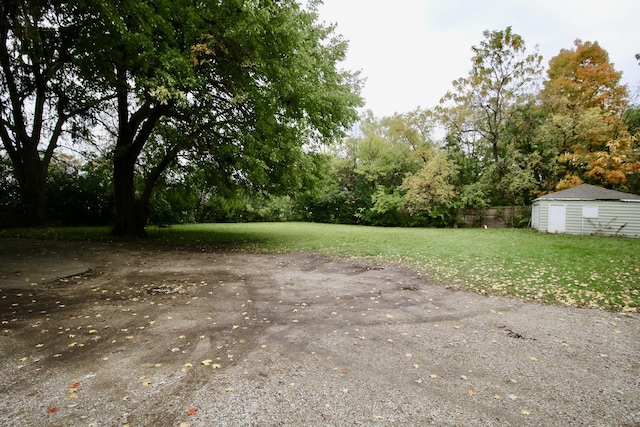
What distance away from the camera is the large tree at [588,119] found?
18.8 metres

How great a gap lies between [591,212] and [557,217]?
1.47 metres

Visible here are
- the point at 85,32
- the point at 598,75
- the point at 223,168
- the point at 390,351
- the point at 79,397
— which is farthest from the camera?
the point at 598,75

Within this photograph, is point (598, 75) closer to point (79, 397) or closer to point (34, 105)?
point (79, 397)

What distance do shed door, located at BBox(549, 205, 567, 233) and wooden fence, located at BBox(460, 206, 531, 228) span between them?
4.35 metres

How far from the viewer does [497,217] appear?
23.7 meters

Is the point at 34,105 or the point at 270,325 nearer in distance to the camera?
the point at 270,325

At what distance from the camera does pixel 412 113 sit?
1089 inches

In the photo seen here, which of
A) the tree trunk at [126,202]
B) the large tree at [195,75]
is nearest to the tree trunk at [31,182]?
the large tree at [195,75]

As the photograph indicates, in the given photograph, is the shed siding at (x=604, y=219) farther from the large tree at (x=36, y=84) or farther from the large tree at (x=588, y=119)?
the large tree at (x=36, y=84)

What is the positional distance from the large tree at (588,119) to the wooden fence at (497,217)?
285 centimetres

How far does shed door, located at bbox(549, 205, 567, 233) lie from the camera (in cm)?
1738

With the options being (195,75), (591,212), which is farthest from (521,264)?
(591,212)

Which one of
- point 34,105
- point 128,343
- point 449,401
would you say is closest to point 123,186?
point 34,105

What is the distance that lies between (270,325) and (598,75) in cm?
3089
